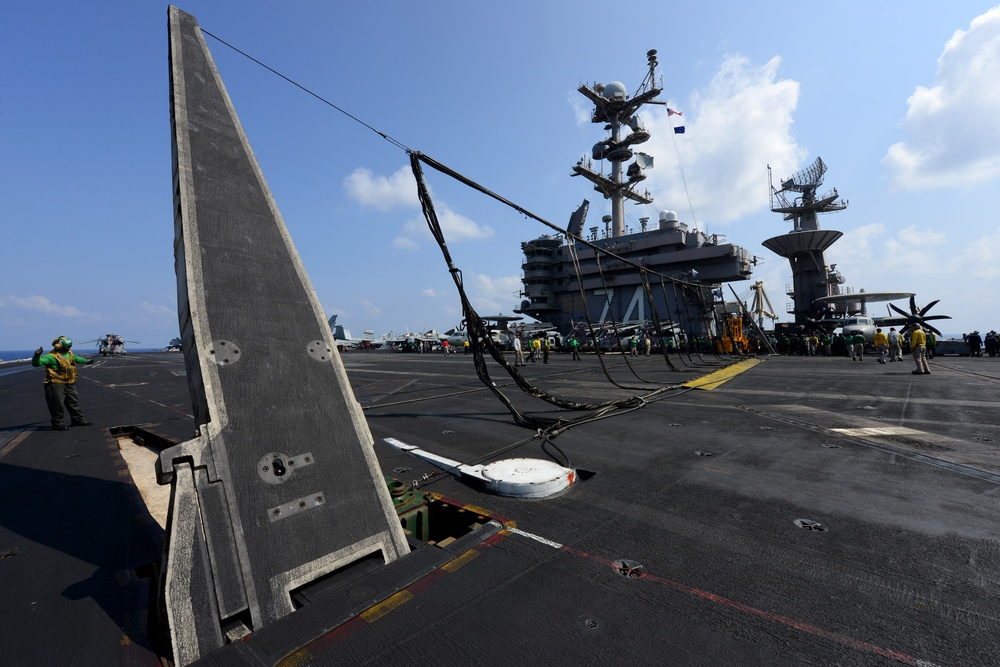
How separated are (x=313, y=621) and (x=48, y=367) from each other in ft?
34.4

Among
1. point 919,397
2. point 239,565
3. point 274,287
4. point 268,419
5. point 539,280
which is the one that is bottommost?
point 919,397

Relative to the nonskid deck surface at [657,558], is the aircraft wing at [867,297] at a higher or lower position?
higher

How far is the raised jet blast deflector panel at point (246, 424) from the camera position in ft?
7.13

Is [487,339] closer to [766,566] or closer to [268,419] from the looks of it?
[268,419]

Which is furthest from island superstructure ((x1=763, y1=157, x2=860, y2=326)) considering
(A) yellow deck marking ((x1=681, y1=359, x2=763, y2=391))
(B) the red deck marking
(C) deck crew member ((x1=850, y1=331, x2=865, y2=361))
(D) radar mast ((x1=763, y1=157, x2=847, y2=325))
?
(B) the red deck marking

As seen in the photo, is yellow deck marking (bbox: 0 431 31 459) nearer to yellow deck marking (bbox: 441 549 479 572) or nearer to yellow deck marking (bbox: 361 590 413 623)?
yellow deck marking (bbox: 361 590 413 623)

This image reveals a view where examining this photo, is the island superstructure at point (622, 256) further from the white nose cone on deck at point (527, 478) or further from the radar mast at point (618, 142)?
the white nose cone on deck at point (527, 478)

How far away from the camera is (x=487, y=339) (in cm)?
586

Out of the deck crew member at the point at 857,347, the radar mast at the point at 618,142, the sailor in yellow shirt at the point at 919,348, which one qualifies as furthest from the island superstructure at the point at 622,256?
the sailor in yellow shirt at the point at 919,348

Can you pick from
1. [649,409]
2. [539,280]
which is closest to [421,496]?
[649,409]

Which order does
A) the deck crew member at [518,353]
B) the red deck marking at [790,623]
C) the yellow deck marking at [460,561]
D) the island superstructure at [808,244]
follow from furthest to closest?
the island superstructure at [808,244], the deck crew member at [518,353], the yellow deck marking at [460,561], the red deck marking at [790,623]

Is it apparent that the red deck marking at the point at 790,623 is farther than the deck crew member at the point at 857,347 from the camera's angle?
No

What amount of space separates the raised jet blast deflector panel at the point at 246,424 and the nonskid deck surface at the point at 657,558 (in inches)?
15.2

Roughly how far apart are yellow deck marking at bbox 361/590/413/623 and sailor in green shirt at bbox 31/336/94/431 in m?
9.59
